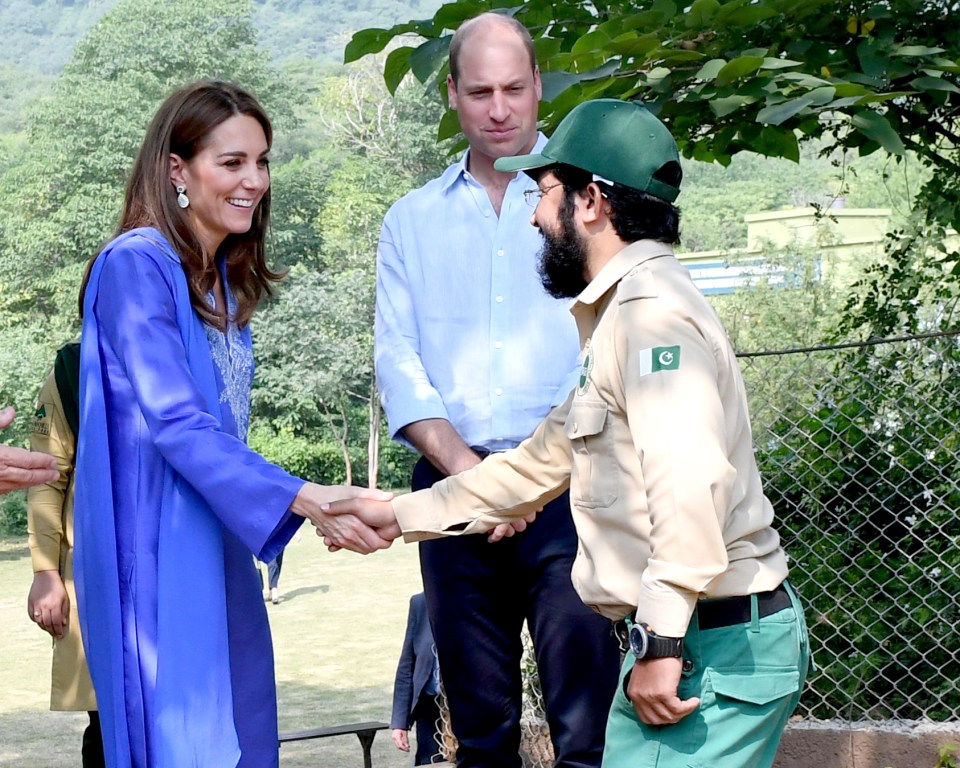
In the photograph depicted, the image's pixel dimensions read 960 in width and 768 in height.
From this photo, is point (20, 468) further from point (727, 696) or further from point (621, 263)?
point (727, 696)

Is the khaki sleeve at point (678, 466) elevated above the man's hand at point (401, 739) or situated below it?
above

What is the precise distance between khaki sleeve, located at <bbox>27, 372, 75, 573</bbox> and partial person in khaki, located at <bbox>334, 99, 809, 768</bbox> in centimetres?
193

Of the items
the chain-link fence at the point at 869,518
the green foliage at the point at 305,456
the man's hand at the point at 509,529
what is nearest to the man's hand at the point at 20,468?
the man's hand at the point at 509,529

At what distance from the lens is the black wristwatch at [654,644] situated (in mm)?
2139

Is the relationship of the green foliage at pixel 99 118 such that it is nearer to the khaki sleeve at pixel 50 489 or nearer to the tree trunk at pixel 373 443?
the tree trunk at pixel 373 443

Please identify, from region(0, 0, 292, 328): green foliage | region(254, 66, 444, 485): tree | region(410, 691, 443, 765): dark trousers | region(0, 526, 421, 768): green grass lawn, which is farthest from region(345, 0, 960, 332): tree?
region(254, 66, 444, 485): tree

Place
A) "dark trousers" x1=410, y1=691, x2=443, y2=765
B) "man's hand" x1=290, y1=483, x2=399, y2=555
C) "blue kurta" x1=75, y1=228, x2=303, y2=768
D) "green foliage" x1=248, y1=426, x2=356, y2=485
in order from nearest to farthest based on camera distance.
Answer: "blue kurta" x1=75, y1=228, x2=303, y2=768 < "man's hand" x1=290, y1=483, x2=399, y2=555 < "dark trousers" x1=410, y1=691, x2=443, y2=765 < "green foliage" x1=248, y1=426, x2=356, y2=485

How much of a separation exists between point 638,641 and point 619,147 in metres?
0.90

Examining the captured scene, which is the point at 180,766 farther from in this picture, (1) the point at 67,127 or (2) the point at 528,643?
(1) the point at 67,127

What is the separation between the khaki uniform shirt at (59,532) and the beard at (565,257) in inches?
76.0

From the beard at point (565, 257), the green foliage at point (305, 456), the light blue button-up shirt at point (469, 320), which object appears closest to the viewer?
the beard at point (565, 257)

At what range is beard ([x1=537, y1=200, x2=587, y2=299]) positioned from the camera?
248cm

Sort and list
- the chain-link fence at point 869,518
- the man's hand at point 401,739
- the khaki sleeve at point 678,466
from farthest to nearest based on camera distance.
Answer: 1. the man's hand at point 401,739
2. the chain-link fence at point 869,518
3. the khaki sleeve at point 678,466

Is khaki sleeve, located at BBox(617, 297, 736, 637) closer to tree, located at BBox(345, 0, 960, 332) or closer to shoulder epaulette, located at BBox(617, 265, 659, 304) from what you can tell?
shoulder epaulette, located at BBox(617, 265, 659, 304)
